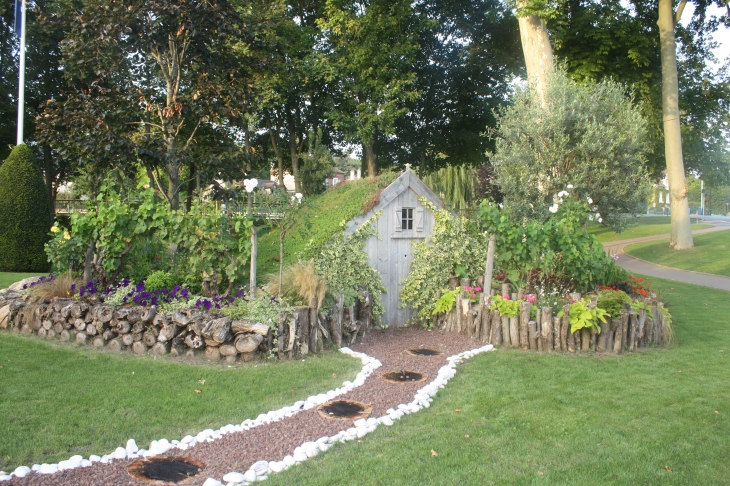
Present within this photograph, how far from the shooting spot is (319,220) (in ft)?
29.2

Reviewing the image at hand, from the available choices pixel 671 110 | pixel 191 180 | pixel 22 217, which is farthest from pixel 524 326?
pixel 671 110

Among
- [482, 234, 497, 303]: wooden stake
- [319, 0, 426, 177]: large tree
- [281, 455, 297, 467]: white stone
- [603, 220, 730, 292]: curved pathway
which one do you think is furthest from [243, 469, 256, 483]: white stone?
[319, 0, 426, 177]: large tree

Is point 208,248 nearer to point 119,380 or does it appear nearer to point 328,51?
point 119,380

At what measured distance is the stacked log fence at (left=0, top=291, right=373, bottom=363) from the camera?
20.9ft

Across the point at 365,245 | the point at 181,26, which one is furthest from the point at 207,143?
the point at 365,245

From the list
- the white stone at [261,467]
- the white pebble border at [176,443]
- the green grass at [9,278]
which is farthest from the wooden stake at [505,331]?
the green grass at [9,278]

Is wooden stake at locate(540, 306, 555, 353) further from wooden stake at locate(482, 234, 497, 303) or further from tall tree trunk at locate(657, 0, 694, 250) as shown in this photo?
tall tree trunk at locate(657, 0, 694, 250)

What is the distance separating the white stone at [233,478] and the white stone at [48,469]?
1.13 meters

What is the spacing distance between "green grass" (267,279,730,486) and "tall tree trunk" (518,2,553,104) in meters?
9.93

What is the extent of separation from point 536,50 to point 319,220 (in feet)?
32.2

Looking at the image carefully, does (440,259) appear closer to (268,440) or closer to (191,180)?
(268,440)

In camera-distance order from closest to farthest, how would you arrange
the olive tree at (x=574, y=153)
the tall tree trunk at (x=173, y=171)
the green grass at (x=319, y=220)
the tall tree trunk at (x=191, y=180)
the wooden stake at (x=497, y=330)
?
the wooden stake at (x=497, y=330)
the green grass at (x=319, y=220)
the tall tree trunk at (x=173, y=171)
the tall tree trunk at (x=191, y=180)
the olive tree at (x=574, y=153)

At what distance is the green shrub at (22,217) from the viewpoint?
12477 millimetres

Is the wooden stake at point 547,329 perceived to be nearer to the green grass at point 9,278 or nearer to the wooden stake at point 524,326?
the wooden stake at point 524,326
